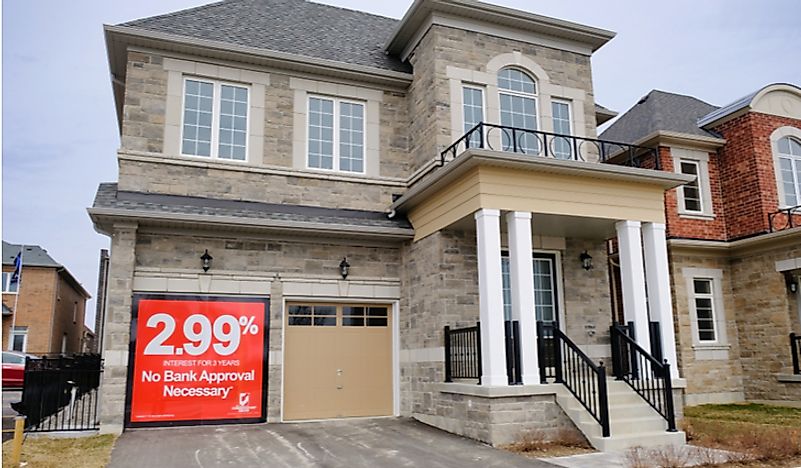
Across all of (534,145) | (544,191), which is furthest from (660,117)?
(544,191)

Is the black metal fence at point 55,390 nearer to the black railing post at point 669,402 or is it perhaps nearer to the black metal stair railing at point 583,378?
the black metal stair railing at point 583,378

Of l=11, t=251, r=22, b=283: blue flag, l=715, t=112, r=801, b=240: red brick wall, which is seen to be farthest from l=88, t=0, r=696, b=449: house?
l=11, t=251, r=22, b=283: blue flag

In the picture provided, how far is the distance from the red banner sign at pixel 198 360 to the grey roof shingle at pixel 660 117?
11.2 meters

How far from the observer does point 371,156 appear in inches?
524

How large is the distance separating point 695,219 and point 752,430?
715 cm

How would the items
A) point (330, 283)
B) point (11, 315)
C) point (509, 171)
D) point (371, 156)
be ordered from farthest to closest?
point (11, 315), point (371, 156), point (330, 283), point (509, 171)

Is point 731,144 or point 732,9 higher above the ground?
point 732,9

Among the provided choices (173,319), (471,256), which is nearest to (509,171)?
(471,256)

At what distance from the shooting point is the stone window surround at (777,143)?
15945 mm

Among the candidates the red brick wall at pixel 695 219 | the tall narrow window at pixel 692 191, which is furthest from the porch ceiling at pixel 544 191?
the tall narrow window at pixel 692 191

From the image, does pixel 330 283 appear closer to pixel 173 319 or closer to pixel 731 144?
pixel 173 319

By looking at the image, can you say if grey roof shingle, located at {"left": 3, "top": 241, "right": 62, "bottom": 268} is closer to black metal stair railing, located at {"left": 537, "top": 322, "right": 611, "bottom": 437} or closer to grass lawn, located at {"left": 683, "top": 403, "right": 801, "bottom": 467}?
black metal stair railing, located at {"left": 537, "top": 322, "right": 611, "bottom": 437}

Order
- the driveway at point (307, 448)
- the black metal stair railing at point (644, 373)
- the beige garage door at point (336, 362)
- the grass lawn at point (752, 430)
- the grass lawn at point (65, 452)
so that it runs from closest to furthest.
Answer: the grass lawn at point (65, 452)
the driveway at point (307, 448)
the grass lawn at point (752, 430)
the black metal stair railing at point (644, 373)
the beige garage door at point (336, 362)

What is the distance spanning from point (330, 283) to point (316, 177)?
212 cm
